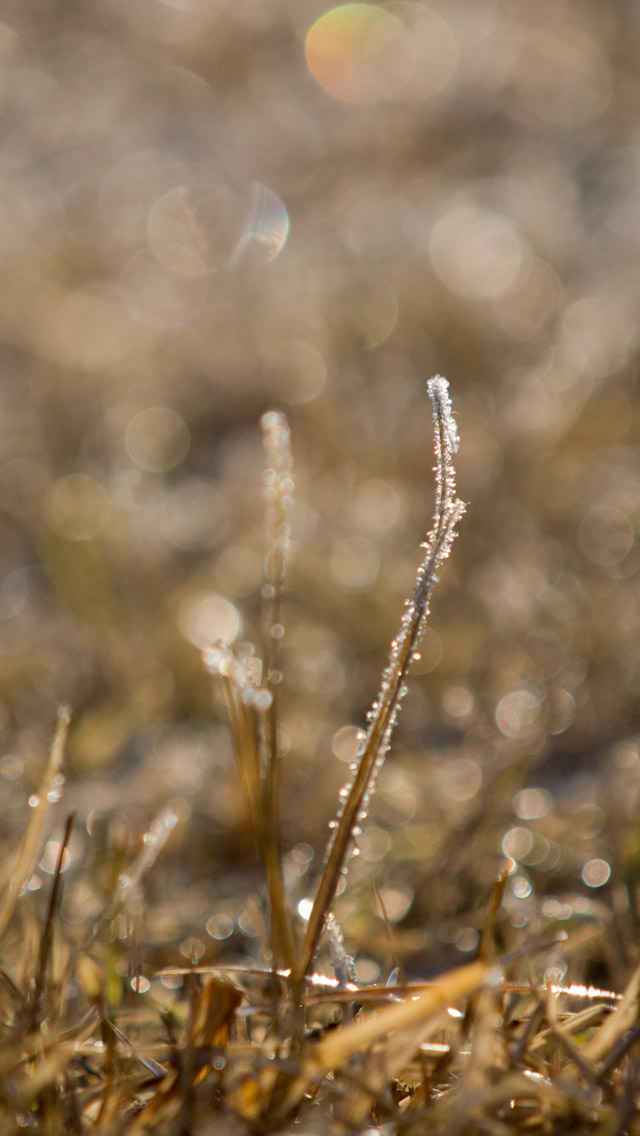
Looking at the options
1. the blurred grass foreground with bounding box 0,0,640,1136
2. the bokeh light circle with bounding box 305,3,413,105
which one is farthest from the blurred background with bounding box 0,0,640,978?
the bokeh light circle with bounding box 305,3,413,105

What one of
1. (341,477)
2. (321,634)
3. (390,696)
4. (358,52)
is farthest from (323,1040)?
(358,52)

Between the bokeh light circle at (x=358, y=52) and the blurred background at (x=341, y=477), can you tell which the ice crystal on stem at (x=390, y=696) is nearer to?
the blurred background at (x=341, y=477)

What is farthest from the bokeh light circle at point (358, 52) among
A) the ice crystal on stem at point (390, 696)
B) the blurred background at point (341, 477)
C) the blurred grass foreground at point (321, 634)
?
the ice crystal on stem at point (390, 696)

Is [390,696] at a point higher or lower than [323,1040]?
higher

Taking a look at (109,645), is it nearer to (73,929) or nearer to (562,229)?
(73,929)

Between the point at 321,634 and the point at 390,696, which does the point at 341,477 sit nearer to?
the point at 321,634

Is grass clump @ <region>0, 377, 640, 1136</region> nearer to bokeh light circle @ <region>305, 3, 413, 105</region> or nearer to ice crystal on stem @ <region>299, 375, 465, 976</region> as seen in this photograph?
ice crystal on stem @ <region>299, 375, 465, 976</region>

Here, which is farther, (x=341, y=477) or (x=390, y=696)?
(x=341, y=477)

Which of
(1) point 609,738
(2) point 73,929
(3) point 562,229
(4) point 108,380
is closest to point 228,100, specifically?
(3) point 562,229
